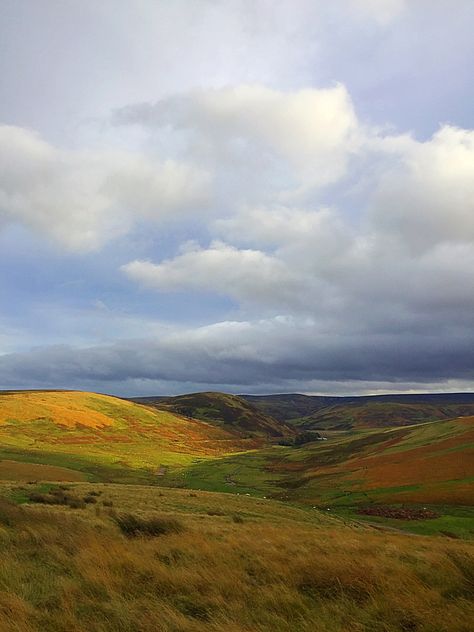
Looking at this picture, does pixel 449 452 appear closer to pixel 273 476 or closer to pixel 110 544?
pixel 273 476

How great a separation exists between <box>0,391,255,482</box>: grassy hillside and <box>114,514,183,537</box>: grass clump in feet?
131

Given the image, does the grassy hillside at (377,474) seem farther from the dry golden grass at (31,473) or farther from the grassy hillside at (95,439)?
the dry golden grass at (31,473)

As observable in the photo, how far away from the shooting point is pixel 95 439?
136m

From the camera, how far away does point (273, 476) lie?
91938mm

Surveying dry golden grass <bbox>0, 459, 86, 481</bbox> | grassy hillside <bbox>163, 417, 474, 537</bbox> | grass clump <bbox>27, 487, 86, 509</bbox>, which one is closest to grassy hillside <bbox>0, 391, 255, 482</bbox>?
dry golden grass <bbox>0, 459, 86, 481</bbox>

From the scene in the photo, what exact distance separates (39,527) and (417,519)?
3777 cm

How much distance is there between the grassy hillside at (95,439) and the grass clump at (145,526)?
39927 millimetres

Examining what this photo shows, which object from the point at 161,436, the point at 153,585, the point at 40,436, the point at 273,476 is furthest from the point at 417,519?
the point at 161,436

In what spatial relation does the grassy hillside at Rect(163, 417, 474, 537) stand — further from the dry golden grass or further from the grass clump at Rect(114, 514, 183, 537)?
the grass clump at Rect(114, 514, 183, 537)

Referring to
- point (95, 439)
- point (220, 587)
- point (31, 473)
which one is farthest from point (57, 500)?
point (95, 439)

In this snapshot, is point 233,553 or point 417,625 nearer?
point 417,625

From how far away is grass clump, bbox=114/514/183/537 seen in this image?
55.7 ft

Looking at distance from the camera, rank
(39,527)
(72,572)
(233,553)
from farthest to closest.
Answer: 1. (39,527)
2. (233,553)
3. (72,572)

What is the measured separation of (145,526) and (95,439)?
420 ft
